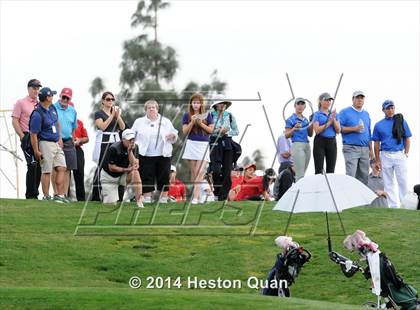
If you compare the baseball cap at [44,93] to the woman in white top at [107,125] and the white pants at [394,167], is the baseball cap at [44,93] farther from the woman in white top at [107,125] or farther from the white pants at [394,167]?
the white pants at [394,167]

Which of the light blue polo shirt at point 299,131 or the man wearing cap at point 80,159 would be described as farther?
the man wearing cap at point 80,159

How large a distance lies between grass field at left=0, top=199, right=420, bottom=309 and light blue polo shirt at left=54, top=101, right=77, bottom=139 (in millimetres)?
1497

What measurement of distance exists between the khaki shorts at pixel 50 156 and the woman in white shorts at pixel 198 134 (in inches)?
94.8

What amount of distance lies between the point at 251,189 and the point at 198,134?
6.74ft

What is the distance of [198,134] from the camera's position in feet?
83.7

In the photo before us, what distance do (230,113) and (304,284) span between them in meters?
5.32

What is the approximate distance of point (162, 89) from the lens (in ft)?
194

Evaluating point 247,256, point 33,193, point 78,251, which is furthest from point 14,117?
point 247,256

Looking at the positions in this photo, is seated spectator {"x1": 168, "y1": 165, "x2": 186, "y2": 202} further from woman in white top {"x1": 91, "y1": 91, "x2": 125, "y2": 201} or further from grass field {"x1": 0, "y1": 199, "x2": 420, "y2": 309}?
woman in white top {"x1": 91, "y1": 91, "x2": 125, "y2": 201}

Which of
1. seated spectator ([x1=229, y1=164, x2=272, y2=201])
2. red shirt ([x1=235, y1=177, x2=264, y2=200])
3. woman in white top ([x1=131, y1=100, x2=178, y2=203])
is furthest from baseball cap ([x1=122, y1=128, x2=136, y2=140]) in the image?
red shirt ([x1=235, y1=177, x2=264, y2=200])

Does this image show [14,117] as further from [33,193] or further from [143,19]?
[143,19]

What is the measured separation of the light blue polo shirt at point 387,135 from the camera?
85.4 ft

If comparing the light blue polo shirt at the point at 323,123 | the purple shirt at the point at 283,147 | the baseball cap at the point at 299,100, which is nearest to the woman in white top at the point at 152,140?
the purple shirt at the point at 283,147

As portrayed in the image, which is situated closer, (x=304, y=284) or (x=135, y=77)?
(x=304, y=284)
